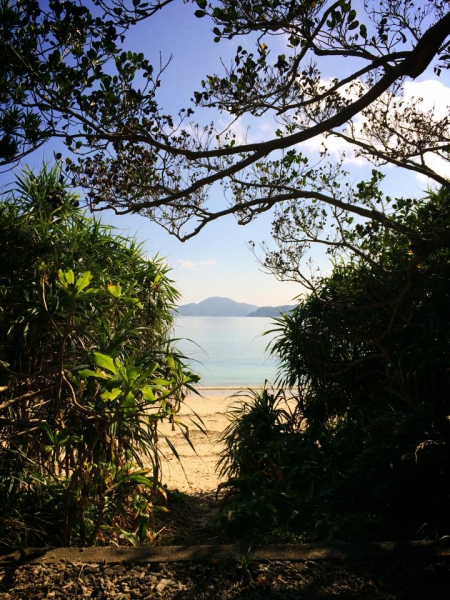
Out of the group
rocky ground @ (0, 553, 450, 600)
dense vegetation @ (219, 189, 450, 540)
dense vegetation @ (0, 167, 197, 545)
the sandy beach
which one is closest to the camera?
rocky ground @ (0, 553, 450, 600)

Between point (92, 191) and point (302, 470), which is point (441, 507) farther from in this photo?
point (92, 191)

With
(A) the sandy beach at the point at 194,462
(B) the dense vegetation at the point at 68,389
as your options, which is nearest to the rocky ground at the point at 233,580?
(B) the dense vegetation at the point at 68,389

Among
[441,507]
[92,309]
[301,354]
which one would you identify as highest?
[92,309]

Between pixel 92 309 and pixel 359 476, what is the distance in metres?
2.42

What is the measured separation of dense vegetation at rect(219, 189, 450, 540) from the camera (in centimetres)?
369

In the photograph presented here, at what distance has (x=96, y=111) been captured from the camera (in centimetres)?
366

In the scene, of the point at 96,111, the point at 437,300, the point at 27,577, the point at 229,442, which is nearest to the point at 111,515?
the point at 27,577

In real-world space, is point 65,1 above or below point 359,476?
above

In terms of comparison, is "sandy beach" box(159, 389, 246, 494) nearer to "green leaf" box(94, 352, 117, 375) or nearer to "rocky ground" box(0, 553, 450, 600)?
"rocky ground" box(0, 553, 450, 600)

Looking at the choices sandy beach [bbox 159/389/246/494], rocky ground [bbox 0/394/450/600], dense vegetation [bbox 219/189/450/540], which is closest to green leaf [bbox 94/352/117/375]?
rocky ground [bbox 0/394/450/600]

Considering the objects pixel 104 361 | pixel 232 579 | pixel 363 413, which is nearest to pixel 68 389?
pixel 104 361

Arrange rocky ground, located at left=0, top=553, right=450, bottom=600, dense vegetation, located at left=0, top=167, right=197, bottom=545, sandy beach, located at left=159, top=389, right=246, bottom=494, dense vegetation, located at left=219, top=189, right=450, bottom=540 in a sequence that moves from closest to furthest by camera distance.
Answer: rocky ground, located at left=0, top=553, right=450, bottom=600
dense vegetation, located at left=0, top=167, right=197, bottom=545
dense vegetation, located at left=219, top=189, right=450, bottom=540
sandy beach, located at left=159, top=389, right=246, bottom=494

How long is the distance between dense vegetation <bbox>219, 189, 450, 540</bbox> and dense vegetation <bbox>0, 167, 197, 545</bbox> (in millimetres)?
927

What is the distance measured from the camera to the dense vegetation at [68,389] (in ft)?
11.2
